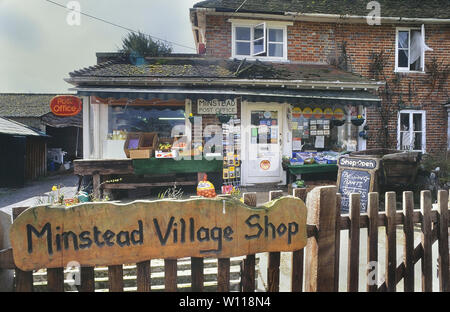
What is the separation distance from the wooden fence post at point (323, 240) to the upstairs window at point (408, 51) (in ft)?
34.8

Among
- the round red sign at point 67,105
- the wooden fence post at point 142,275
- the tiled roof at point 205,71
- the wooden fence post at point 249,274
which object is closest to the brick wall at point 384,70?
Answer: the tiled roof at point 205,71

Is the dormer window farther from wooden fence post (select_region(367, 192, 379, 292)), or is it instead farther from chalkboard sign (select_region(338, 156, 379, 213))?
wooden fence post (select_region(367, 192, 379, 292))

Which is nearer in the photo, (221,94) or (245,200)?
(245,200)

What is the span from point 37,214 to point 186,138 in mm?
6292

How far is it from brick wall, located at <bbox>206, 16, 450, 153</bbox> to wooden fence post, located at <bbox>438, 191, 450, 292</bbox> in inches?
Result: 326

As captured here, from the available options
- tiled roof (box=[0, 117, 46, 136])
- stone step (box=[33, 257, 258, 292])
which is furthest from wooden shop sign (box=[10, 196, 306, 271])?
tiled roof (box=[0, 117, 46, 136])

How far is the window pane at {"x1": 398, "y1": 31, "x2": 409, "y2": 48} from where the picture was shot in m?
9.83

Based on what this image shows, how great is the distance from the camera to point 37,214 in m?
1.44

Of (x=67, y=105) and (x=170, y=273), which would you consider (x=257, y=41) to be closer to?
(x=67, y=105)

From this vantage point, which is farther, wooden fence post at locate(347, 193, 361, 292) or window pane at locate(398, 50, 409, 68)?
window pane at locate(398, 50, 409, 68)

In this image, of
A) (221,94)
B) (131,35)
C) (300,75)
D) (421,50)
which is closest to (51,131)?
(131,35)

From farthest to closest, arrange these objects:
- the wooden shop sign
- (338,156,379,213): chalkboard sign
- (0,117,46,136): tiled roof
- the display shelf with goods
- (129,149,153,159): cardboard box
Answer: (0,117,46,136): tiled roof
the display shelf with goods
(129,149,153,159): cardboard box
(338,156,379,213): chalkboard sign
the wooden shop sign

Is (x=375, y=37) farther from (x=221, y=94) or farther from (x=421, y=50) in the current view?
(x=221, y=94)

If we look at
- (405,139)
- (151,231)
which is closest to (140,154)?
(151,231)
